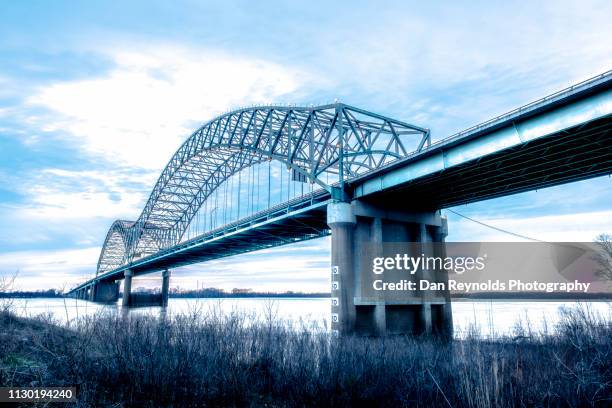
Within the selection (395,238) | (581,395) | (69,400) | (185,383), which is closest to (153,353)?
(185,383)

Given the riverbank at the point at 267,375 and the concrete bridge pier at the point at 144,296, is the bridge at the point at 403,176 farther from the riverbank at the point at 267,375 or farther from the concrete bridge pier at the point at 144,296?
the concrete bridge pier at the point at 144,296

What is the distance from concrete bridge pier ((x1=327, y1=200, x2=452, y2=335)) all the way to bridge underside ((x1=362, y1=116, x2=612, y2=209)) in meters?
1.59

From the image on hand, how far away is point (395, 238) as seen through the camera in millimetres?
30750

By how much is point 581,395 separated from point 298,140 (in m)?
32.3

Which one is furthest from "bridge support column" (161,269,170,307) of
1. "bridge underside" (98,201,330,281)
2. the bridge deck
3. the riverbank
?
the riverbank

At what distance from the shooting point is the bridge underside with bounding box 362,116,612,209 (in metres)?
18.8

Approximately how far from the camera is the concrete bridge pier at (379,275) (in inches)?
1054

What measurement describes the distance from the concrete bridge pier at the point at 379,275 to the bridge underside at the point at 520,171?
5.22 ft

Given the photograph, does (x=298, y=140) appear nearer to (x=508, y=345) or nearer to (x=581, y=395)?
(x=508, y=345)

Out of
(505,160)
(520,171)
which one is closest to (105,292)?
(520,171)

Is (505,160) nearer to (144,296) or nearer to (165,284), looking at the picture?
(165,284)

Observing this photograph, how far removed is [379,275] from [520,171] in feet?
34.9

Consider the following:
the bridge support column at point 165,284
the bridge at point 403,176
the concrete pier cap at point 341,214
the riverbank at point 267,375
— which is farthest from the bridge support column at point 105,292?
the riverbank at point 267,375

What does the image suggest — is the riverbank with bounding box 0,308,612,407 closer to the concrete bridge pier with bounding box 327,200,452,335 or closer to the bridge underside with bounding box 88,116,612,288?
the bridge underside with bounding box 88,116,612,288
